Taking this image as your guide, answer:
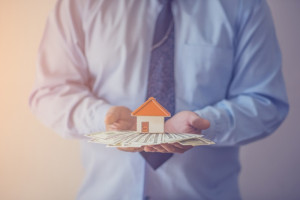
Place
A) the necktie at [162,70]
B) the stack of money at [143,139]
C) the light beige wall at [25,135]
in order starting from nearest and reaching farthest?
the stack of money at [143,139] < the necktie at [162,70] < the light beige wall at [25,135]

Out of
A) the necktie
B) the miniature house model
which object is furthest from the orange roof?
the necktie

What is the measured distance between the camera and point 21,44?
0.68m

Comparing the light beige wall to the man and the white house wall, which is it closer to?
the man

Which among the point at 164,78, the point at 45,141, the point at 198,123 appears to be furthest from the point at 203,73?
the point at 45,141

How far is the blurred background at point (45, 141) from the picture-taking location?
0.67 m

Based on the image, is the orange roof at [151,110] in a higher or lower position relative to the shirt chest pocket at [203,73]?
higher

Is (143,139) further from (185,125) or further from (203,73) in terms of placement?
(203,73)

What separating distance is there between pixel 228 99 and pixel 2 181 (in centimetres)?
56

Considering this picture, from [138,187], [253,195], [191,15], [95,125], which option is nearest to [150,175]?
[138,187]

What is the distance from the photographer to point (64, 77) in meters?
0.64

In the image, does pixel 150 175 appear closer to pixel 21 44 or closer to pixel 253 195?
pixel 253 195

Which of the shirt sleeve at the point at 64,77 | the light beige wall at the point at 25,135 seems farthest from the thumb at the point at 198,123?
the light beige wall at the point at 25,135

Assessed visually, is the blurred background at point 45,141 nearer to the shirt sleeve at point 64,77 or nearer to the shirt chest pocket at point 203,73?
the shirt sleeve at point 64,77

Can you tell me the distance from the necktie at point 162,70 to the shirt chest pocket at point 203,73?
3 cm
